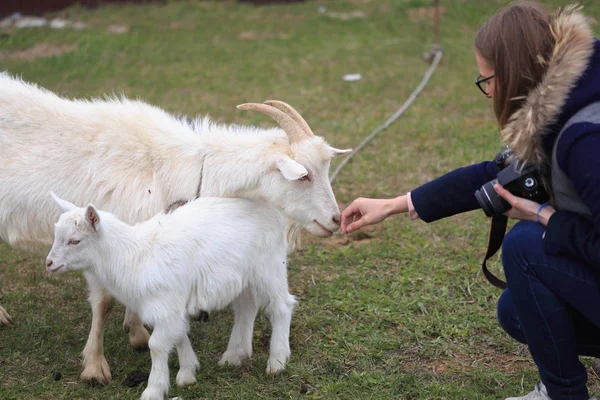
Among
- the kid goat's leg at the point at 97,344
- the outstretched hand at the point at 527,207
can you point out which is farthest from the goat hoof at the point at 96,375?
the outstretched hand at the point at 527,207

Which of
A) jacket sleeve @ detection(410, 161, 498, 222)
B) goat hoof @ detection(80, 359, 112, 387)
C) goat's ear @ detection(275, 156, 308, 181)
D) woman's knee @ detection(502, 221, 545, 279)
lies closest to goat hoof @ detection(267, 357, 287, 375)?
goat hoof @ detection(80, 359, 112, 387)

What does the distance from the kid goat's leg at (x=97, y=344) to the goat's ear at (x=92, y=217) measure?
43cm

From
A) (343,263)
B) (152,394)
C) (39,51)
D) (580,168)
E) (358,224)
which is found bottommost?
(39,51)

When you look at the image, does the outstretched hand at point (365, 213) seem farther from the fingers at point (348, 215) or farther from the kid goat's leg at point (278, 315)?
the kid goat's leg at point (278, 315)

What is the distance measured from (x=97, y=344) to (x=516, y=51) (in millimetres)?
2294

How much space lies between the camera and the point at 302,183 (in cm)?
348

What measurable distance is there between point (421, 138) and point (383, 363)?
369 centimetres

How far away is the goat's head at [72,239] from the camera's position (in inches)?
120

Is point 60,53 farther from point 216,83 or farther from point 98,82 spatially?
point 216,83

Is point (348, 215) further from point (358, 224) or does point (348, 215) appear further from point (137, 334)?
point (137, 334)

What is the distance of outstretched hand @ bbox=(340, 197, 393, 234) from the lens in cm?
320

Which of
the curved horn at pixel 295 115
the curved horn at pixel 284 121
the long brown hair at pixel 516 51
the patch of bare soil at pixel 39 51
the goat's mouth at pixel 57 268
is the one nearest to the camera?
the long brown hair at pixel 516 51

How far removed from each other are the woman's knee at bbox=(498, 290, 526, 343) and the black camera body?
16.6 inches

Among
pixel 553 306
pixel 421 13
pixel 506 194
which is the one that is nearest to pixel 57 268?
pixel 506 194
